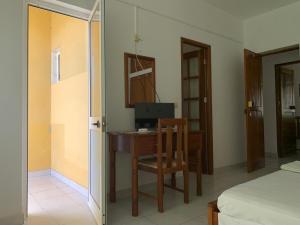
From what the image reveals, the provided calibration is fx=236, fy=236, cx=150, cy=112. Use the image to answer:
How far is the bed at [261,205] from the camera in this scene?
1.14m

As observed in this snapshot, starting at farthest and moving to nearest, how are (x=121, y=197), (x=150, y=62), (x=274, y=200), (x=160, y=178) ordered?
(x=150, y=62), (x=121, y=197), (x=160, y=178), (x=274, y=200)

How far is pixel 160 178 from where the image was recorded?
7.81ft

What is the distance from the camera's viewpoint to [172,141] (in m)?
2.65

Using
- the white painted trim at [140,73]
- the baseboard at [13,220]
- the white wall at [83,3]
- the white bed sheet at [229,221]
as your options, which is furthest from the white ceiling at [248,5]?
the baseboard at [13,220]

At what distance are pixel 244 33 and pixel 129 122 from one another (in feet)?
11.1

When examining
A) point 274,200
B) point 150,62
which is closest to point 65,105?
point 150,62

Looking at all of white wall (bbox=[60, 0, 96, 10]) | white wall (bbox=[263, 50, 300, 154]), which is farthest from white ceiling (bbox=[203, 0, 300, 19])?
white wall (bbox=[60, 0, 96, 10])

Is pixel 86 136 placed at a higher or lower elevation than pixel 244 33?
lower

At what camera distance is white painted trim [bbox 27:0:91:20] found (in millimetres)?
2490

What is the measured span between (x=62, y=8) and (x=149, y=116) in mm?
1584

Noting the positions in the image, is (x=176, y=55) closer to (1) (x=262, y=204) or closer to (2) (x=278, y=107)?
(1) (x=262, y=204)

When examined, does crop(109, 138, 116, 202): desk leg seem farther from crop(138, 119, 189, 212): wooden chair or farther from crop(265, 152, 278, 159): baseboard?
crop(265, 152, 278, 159): baseboard

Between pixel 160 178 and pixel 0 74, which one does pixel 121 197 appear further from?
pixel 0 74

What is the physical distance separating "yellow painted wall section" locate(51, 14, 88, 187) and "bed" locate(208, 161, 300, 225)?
2080mm
